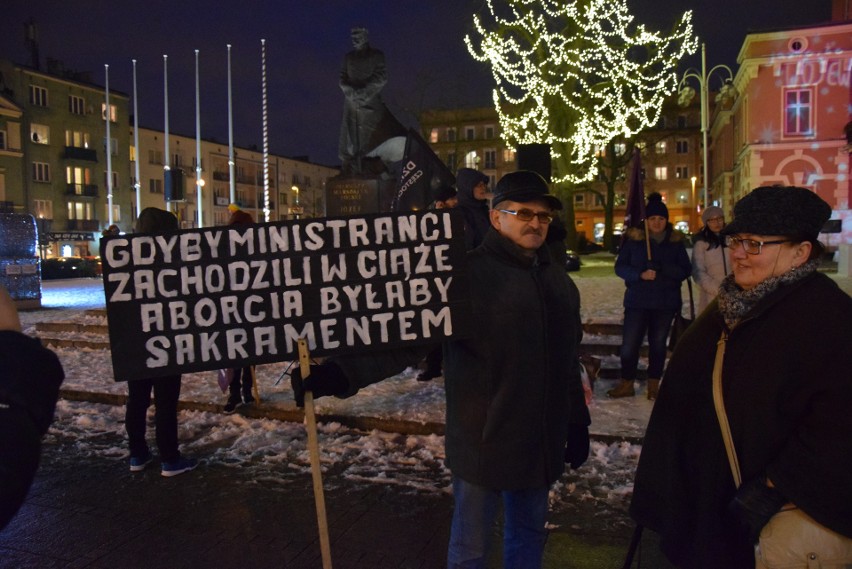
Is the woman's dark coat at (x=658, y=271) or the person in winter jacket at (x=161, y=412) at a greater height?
the woman's dark coat at (x=658, y=271)

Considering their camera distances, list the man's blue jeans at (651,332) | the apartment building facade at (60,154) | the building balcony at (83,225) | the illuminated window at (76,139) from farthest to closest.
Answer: the illuminated window at (76,139) → the building balcony at (83,225) → the apartment building facade at (60,154) → the man's blue jeans at (651,332)

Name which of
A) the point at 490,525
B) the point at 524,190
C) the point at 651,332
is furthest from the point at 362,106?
the point at 490,525

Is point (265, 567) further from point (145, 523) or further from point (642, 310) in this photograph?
point (642, 310)

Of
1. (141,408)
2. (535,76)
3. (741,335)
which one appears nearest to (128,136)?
(535,76)

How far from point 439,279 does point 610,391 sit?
4962 mm

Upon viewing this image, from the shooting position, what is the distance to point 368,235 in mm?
3145

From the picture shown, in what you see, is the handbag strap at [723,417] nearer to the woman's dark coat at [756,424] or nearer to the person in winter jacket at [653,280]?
the woman's dark coat at [756,424]

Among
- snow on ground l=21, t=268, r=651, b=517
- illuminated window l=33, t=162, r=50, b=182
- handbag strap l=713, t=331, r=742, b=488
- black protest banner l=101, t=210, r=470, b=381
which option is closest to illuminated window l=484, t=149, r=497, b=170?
illuminated window l=33, t=162, r=50, b=182

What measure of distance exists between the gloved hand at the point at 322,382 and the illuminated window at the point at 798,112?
3472cm

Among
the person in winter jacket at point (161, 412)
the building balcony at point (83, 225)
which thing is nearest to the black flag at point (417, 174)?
the person in winter jacket at point (161, 412)

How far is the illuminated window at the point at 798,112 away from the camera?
31.8m

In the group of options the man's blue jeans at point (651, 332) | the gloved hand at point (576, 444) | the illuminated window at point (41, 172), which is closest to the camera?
the gloved hand at point (576, 444)

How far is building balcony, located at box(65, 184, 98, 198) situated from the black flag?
5496cm

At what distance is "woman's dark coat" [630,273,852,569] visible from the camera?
85.0 inches
